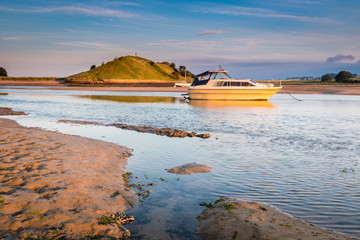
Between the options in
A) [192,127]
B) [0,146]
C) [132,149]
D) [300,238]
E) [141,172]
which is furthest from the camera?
Answer: [192,127]

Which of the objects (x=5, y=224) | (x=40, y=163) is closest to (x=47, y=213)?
(x=5, y=224)

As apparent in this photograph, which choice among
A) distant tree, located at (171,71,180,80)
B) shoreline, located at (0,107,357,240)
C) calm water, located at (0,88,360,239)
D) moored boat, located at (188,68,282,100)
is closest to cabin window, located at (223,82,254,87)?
moored boat, located at (188,68,282,100)

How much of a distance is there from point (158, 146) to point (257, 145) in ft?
15.9

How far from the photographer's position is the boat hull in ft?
149

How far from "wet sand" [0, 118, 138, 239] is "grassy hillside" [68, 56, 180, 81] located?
140 metres

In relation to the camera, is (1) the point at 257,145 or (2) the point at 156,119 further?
(2) the point at 156,119

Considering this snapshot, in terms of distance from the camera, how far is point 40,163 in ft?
29.3

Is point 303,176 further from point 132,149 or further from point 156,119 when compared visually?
point 156,119

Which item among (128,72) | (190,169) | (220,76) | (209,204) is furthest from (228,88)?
(128,72)

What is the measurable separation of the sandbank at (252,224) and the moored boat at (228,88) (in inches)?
1559

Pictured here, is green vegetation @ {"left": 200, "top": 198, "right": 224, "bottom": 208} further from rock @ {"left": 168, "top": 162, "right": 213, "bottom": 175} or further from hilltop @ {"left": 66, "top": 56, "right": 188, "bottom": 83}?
hilltop @ {"left": 66, "top": 56, "right": 188, "bottom": 83}

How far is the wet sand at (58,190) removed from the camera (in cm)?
538

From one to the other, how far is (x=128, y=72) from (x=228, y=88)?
126 m

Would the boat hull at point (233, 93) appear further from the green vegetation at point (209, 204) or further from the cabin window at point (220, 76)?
the green vegetation at point (209, 204)
